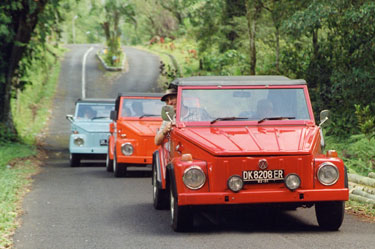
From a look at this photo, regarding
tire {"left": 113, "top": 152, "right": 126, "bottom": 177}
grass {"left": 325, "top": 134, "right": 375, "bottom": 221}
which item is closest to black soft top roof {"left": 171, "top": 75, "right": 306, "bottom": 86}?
grass {"left": 325, "top": 134, "right": 375, "bottom": 221}

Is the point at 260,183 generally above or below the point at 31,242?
above

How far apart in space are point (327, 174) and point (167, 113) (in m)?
2.36

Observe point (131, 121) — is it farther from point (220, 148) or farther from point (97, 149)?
point (220, 148)

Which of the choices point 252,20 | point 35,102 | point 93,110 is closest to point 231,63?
point 252,20

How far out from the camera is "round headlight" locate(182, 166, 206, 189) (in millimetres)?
8375

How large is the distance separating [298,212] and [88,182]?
6.23 metres

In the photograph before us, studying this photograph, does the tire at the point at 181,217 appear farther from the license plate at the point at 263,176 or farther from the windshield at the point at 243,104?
the windshield at the point at 243,104

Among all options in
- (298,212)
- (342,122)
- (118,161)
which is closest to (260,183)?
(298,212)

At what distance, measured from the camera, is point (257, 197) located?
8.25 metres

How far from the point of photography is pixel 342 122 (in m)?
19.1

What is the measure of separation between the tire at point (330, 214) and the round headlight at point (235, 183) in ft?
3.37

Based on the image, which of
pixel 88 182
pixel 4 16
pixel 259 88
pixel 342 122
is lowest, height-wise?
pixel 88 182

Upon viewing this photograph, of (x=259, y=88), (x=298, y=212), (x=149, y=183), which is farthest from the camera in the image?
(x=149, y=183)

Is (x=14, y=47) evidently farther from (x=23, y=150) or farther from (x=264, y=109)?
(x=264, y=109)
